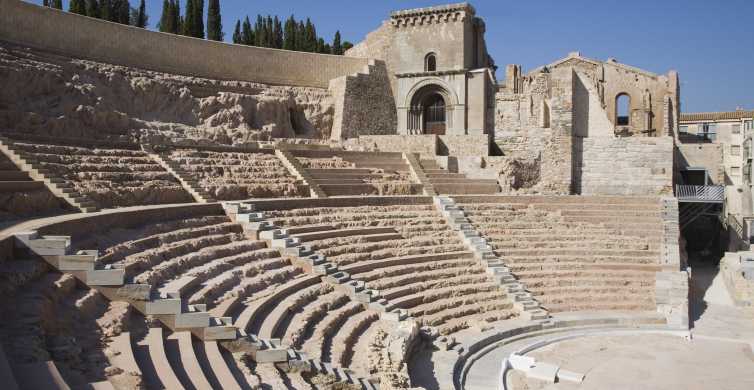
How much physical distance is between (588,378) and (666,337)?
365 centimetres

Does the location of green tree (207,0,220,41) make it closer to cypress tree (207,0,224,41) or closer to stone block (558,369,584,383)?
cypress tree (207,0,224,41)

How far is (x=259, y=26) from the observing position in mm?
36750

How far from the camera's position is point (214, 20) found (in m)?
31.5

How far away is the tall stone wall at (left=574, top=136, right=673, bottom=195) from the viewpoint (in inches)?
822

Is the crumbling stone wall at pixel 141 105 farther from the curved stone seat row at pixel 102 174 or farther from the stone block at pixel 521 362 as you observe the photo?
the stone block at pixel 521 362

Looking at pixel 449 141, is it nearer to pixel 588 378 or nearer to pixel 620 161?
pixel 620 161

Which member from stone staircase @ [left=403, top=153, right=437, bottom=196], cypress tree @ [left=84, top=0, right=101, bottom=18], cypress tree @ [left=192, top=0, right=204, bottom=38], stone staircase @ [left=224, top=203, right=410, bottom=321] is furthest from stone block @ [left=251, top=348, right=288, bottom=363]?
cypress tree @ [left=192, top=0, right=204, bottom=38]

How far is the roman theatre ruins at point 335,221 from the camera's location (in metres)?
7.57

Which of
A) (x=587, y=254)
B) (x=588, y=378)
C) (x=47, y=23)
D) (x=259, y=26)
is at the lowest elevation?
(x=588, y=378)

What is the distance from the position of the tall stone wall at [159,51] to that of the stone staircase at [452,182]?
26.5 feet

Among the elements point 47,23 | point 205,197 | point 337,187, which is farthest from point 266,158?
point 47,23

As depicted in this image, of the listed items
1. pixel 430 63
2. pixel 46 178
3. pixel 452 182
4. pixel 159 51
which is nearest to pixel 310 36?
pixel 430 63

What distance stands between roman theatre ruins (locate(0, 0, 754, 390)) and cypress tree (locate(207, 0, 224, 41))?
6800mm

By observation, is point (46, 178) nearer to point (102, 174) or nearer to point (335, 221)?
point (102, 174)
